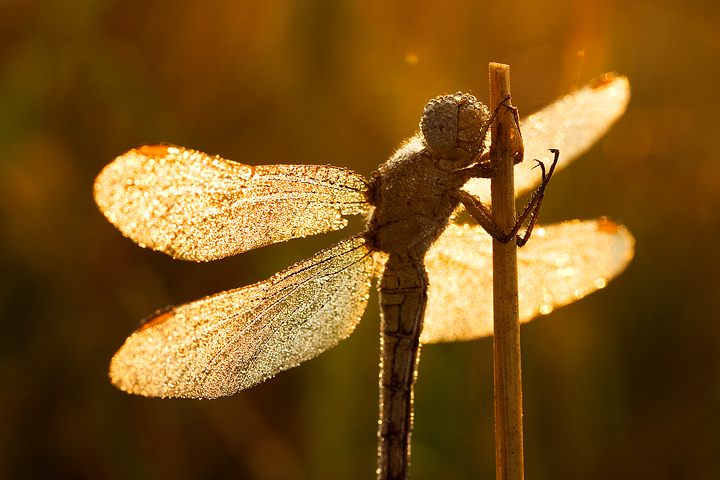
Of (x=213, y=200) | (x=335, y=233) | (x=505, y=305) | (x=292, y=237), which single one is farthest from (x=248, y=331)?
(x=335, y=233)

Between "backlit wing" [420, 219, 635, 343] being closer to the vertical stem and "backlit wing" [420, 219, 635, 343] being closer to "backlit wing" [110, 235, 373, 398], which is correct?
"backlit wing" [110, 235, 373, 398]

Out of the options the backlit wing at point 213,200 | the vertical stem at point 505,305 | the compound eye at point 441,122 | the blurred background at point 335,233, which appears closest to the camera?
the vertical stem at point 505,305

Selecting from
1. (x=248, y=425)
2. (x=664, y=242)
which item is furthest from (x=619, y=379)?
(x=248, y=425)

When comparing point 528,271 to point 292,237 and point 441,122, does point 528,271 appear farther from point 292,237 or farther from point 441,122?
point 292,237

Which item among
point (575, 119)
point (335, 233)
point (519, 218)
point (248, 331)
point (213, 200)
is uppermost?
point (575, 119)

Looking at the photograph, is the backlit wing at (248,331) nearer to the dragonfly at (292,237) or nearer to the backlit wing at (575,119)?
the dragonfly at (292,237)

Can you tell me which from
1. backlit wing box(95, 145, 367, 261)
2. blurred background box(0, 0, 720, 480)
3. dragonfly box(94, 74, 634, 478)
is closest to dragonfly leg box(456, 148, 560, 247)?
dragonfly box(94, 74, 634, 478)

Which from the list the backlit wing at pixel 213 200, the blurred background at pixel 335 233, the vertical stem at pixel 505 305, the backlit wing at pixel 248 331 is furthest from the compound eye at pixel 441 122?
the blurred background at pixel 335 233

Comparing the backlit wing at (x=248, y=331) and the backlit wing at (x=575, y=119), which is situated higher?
the backlit wing at (x=575, y=119)
